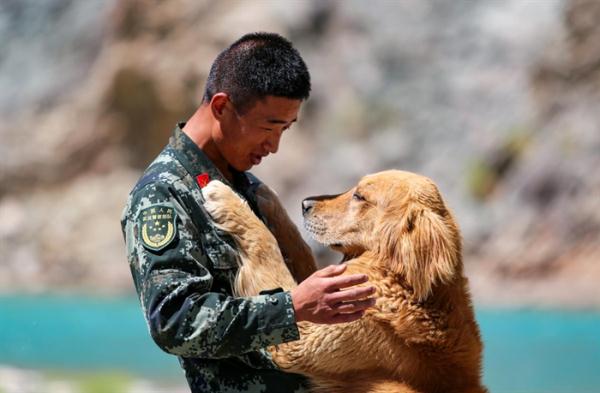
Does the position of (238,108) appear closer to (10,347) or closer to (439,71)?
(10,347)

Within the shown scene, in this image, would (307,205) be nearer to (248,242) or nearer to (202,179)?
(248,242)

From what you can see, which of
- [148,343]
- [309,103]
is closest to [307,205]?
[148,343]

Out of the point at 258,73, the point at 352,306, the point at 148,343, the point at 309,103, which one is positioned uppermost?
the point at 309,103

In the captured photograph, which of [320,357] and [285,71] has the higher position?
[285,71]

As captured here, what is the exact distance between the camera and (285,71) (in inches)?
106

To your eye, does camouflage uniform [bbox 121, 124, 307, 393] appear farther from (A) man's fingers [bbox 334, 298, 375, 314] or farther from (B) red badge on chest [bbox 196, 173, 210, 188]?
(A) man's fingers [bbox 334, 298, 375, 314]

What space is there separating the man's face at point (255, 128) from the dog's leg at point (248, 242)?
15 centimetres

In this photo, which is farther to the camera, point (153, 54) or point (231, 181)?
point (153, 54)

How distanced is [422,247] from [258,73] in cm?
86

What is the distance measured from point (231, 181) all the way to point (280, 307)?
87 centimetres

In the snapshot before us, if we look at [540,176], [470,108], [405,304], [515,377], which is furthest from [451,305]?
[470,108]

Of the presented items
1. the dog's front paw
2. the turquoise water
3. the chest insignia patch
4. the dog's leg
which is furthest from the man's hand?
the turquoise water

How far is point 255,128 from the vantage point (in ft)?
9.02

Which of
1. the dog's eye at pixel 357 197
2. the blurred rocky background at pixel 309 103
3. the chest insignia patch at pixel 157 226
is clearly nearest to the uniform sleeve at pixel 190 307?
the chest insignia patch at pixel 157 226
